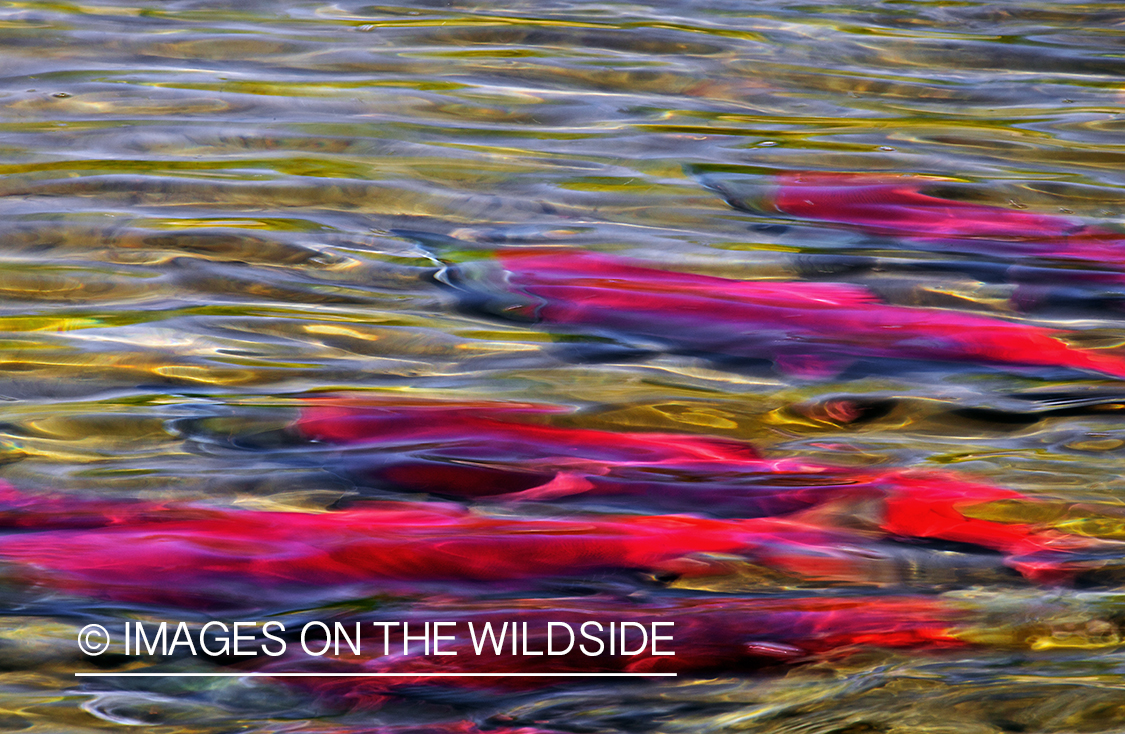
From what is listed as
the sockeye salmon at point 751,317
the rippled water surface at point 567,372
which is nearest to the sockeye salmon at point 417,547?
the rippled water surface at point 567,372

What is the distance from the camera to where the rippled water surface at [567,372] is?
4.92ft

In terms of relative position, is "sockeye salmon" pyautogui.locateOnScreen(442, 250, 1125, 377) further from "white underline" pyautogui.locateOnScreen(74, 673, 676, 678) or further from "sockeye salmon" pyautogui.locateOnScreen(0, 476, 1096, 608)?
"white underline" pyautogui.locateOnScreen(74, 673, 676, 678)

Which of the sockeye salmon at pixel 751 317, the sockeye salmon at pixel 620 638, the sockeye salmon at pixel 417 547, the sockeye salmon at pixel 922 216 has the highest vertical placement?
the sockeye salmon at pixel 922 216

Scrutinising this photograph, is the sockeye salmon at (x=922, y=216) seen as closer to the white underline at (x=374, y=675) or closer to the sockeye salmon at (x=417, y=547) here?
the sockeye salmon at (x=417, y=547)

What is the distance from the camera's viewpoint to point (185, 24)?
413cm

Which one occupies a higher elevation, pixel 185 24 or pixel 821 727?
pixel 185 24

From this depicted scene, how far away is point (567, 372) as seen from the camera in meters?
2.22

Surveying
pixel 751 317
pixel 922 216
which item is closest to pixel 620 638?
pixel 751 317

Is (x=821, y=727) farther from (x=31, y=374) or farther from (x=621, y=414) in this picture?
(x=31, y=374)

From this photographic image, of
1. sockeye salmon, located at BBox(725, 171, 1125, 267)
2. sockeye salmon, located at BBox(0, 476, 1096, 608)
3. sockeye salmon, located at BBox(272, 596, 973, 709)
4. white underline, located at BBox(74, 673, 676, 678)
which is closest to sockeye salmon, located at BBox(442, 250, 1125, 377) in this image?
sockeye salmon, located at BBox(725, 171, 1125, 267)

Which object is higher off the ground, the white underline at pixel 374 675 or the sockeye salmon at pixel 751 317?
the sockeye salmon at pixel 751 317

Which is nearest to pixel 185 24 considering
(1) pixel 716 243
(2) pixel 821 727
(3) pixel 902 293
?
(1) pixel 716 243

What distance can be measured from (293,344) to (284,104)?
4.71 ft

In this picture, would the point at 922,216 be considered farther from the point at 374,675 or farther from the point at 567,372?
the point at 374,675
